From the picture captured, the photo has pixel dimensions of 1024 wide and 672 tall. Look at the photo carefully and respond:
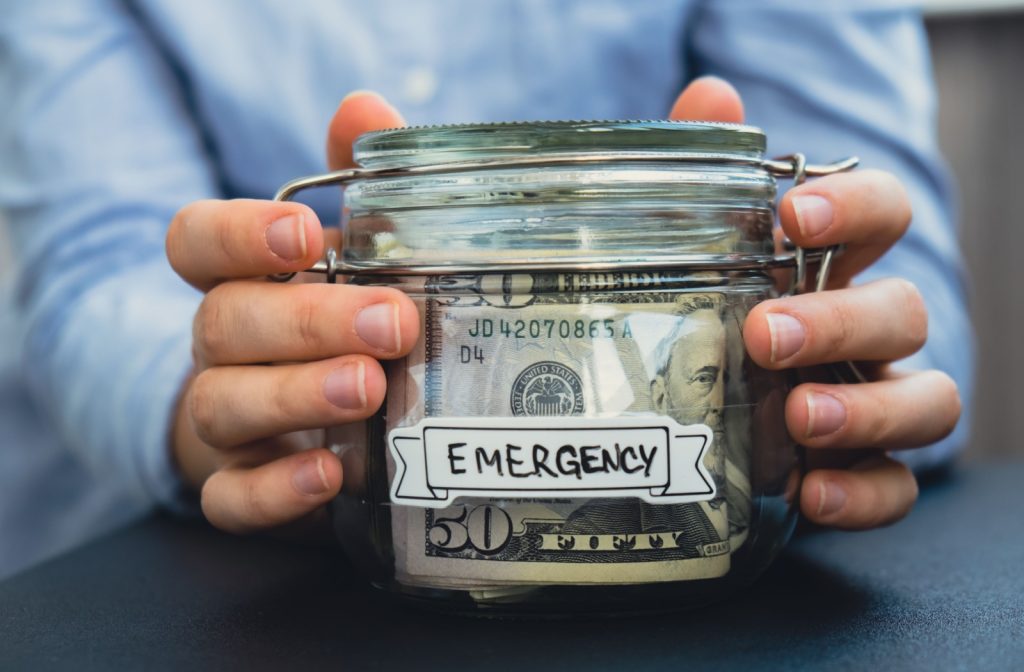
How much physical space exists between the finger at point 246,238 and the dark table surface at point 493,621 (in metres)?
0.15

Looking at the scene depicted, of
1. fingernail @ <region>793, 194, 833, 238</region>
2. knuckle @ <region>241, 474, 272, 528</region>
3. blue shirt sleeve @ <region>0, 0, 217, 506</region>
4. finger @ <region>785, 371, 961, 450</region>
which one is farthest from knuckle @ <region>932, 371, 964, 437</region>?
→ blue shirt sleeve @ <region>0, 0, 217, 506</region>

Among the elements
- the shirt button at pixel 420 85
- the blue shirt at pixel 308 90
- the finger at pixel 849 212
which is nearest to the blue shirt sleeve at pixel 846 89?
the blue shirt at pixel 308 90

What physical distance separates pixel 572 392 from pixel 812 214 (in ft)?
0.49

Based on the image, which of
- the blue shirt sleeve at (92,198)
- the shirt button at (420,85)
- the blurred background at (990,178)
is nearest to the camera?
the blue shirt sleeve at (92,198)

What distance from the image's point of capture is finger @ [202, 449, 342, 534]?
44 centimetres

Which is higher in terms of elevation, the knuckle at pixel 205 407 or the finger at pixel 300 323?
the finger at pixel 300 323

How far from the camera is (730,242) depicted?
16.4 inches

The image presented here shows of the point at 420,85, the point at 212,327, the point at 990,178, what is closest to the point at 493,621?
the point at 212,327

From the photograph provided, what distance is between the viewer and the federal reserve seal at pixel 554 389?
1.21 feet

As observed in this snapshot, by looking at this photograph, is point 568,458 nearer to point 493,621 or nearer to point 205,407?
point 493,621

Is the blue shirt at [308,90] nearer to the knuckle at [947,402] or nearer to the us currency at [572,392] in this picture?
the knuckle at [947,402]

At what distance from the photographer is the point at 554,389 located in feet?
1.21

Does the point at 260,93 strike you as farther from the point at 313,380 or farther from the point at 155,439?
the point at 313,380

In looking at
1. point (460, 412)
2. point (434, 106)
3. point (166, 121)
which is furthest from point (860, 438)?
point (166, 121)
